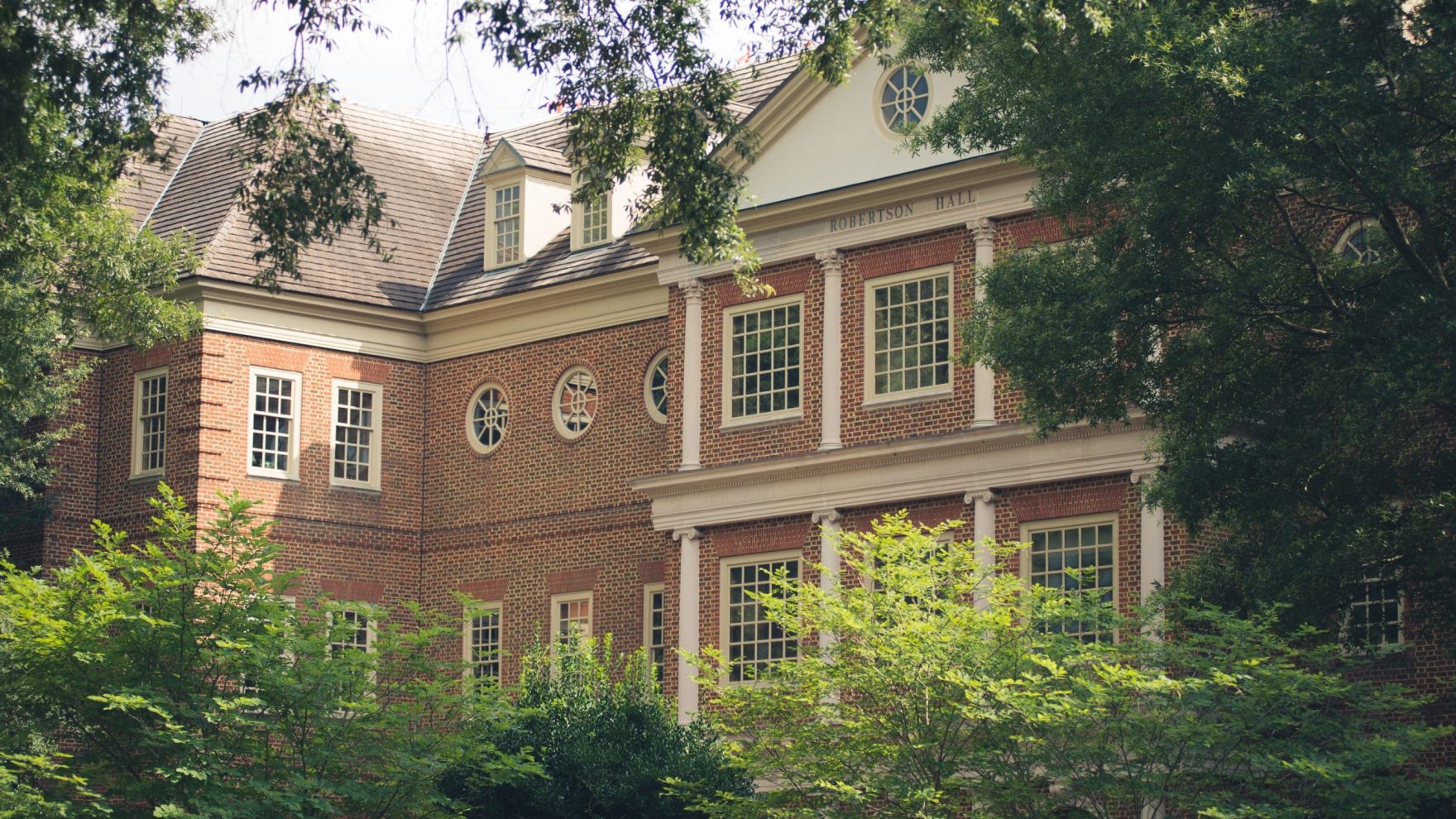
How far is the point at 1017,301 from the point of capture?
74.3 feet

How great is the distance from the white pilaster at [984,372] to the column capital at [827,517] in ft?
7.63

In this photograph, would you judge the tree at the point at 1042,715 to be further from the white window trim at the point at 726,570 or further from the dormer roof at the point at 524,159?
the dormer roof at the point at 524,159

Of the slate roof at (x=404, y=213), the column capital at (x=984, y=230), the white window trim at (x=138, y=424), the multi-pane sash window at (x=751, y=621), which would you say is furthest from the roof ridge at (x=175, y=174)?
the column capital at (x=984, y=230)

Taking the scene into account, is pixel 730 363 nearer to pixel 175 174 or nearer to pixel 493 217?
pixel 493 217

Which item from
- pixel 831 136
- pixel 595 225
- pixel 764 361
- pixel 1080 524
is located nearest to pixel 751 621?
pixel 764 361

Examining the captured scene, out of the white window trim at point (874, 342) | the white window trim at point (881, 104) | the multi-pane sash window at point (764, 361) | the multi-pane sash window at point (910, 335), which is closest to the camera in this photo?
the white window trim at point (874, 342)

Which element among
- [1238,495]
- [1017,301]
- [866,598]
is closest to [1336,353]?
[1238,495]

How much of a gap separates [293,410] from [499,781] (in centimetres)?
1167

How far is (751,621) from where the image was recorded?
30281 millimetres

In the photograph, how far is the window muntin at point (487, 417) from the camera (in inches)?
1409

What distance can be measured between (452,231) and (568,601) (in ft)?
25.5

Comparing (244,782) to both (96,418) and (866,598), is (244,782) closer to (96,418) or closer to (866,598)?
(866,598)

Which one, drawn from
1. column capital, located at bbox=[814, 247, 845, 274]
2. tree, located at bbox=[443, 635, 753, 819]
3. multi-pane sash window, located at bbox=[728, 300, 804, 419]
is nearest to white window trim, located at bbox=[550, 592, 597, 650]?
multi-pane sash window, located at bbox=[728, 300, 804, 419]

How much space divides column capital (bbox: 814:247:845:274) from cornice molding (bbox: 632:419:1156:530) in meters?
2.52
